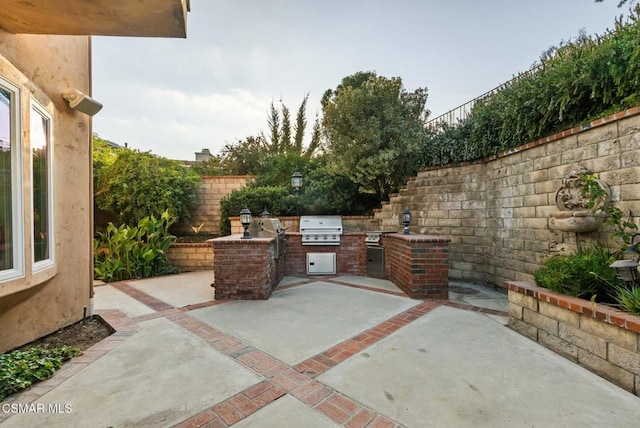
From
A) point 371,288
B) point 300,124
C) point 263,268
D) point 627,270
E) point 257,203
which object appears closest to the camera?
point 627,270

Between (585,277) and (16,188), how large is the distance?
17.4 feet

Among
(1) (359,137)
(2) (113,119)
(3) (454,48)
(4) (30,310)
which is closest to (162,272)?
(4) (30,310)

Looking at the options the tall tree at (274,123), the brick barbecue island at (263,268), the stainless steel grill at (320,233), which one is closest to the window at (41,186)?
the brick barbecue island at (263,268)

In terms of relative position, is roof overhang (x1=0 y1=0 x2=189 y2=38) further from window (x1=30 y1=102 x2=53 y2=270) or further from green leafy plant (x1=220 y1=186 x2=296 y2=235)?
green leafy plant (x1=220 y1=186 x2=296 y2=235)

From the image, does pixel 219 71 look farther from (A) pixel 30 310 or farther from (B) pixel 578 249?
(B) pixel 578 249

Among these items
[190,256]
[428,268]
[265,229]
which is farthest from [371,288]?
[190,256]

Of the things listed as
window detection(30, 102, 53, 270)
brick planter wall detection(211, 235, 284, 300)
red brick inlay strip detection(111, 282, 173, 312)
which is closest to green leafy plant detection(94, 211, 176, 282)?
red brick inlay strip detection(111, 282, 173, 312)

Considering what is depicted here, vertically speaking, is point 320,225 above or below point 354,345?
above

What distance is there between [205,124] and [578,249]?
1108cm

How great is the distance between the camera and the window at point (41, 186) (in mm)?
2514

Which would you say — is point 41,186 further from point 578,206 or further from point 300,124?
point 300,124

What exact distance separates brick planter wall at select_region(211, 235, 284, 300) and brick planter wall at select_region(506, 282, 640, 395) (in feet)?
11.1

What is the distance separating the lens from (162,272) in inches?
245

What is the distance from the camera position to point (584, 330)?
2.21m
